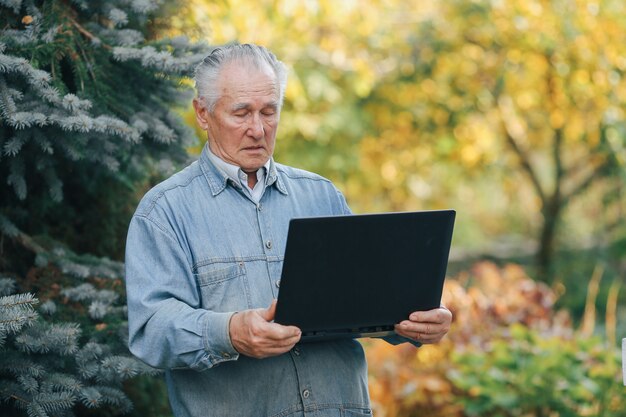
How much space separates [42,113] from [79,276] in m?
0.61

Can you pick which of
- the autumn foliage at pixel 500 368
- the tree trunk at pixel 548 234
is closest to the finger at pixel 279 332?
the autumn foliage at pixel 500 368

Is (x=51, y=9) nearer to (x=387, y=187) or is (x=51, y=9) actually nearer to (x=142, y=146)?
(x=142, y=146)

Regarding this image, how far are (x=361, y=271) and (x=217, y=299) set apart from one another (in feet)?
1.17

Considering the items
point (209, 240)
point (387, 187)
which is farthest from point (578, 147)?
point (209, 240)

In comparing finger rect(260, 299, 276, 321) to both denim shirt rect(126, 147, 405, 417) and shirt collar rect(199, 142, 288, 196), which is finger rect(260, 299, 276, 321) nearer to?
denim shirt rect(126, 147, 405, 417)

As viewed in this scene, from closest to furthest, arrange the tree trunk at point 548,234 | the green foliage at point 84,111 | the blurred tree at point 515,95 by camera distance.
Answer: the green foliage at point 84,111 → the blurred tree at point 515,95 → the tree trunk at point 548,234

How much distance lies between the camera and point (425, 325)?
2.07 m

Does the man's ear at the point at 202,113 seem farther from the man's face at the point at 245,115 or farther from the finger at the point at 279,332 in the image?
the finger at the point at 279,332

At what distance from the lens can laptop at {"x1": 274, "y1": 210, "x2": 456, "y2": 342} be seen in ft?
6.12

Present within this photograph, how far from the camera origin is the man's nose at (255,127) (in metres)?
2.12

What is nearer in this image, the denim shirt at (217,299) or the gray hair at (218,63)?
the denim shirt at (217,299)

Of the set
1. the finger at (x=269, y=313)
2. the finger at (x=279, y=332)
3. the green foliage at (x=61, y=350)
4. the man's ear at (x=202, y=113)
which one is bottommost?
the green foliage at (x=61, y=350)

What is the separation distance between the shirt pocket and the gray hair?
16.1 inches

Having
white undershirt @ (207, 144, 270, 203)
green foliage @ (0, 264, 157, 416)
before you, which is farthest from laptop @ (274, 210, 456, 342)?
green foliage @ (0, 264, 157, 416)
